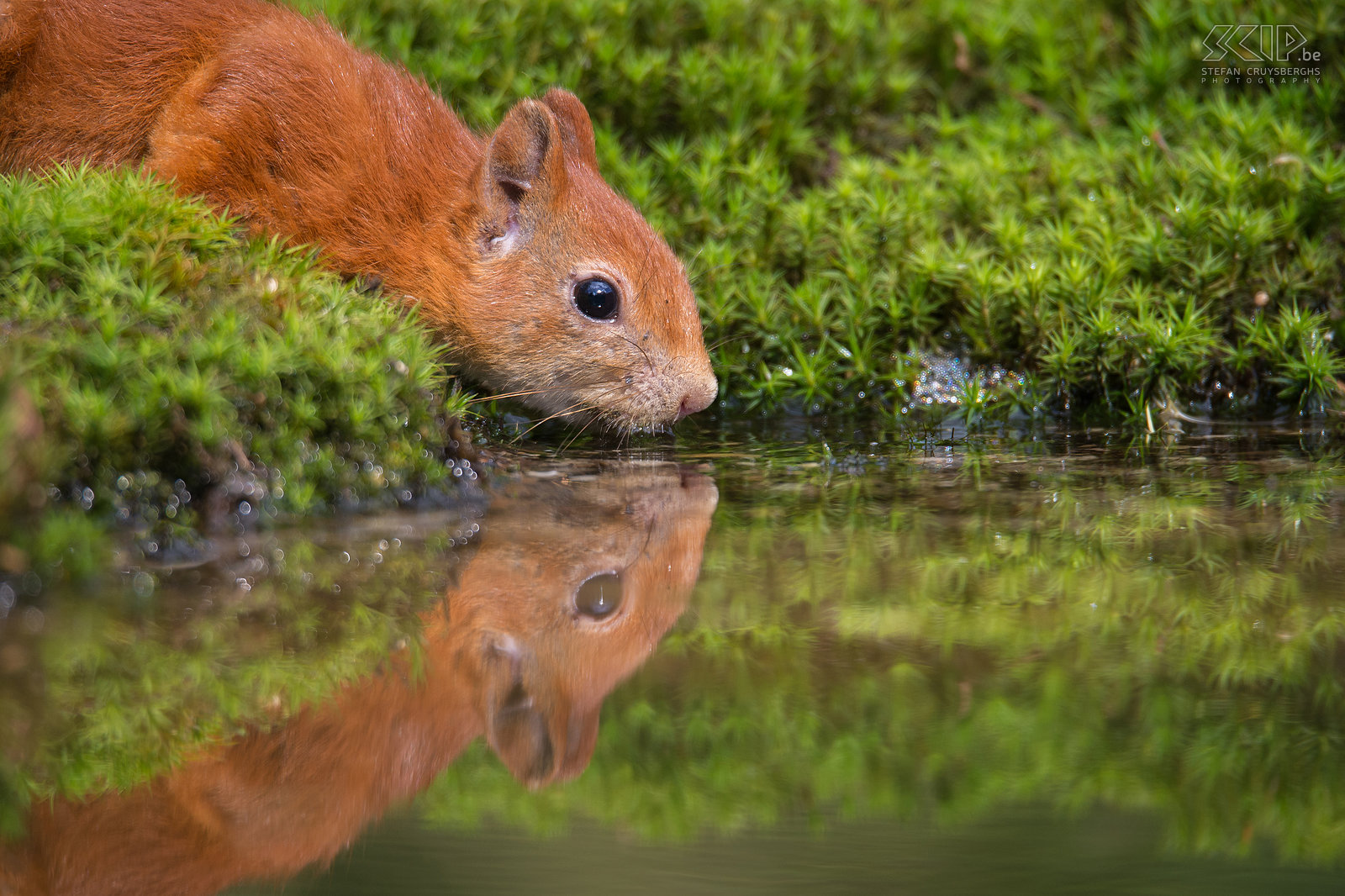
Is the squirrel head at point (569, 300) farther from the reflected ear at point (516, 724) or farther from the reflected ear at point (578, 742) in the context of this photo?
the reflected ear at point (578, 742)

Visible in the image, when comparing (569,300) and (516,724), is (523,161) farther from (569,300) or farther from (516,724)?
(516,724)

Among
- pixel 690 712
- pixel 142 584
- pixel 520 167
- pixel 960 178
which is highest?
pixel 960 178

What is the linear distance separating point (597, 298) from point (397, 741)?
3163 millimetres

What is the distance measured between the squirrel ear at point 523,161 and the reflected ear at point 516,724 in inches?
115

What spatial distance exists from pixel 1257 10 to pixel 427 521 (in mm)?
6051

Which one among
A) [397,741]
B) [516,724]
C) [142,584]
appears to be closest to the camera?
[397,741]

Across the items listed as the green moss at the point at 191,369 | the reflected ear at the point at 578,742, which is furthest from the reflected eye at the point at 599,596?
the green moss at the point at 191,369

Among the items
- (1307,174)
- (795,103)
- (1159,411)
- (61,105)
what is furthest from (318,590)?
(1307,174)

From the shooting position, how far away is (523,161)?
5.30m

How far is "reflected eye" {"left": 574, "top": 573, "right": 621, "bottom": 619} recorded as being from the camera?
317 cm

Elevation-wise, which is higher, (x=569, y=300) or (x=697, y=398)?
(x=569, y=300)

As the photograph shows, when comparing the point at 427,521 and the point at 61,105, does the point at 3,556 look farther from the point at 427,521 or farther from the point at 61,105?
the point at 61,105

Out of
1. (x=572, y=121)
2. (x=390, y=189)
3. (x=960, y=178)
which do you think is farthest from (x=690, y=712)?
(x=960, y=178)

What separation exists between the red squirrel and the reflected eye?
1.88 m
